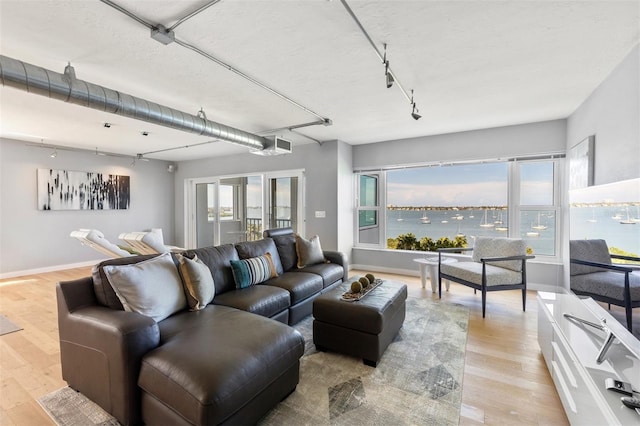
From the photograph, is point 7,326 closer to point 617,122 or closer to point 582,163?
point 617,122

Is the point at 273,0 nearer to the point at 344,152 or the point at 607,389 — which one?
the point at 607,389

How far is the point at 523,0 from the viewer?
172 centimetres

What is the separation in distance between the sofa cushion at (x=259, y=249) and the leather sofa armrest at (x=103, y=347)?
1.39 metres

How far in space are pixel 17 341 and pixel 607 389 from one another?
445cm

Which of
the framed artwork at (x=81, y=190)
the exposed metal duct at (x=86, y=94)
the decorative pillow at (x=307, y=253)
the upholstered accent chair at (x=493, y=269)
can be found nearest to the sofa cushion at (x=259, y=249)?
the decorative pillow at (x=307, y=253)

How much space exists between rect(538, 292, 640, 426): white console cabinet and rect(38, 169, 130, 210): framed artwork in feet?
26.0

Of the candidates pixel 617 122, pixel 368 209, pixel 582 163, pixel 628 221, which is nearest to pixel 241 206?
pixel 368 209

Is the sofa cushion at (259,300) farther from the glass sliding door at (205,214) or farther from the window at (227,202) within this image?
the glass sliding door at (205,214)

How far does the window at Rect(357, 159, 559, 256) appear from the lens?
4323mm

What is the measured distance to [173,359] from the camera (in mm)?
1496

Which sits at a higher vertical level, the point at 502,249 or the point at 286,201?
the point at 286,201

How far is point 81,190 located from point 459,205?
7659 mm

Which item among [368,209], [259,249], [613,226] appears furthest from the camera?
[368,209]

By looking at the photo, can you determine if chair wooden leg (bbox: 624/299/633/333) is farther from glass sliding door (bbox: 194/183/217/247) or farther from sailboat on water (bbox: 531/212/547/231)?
glass sliding door (bbox: 194/183/217/247)
